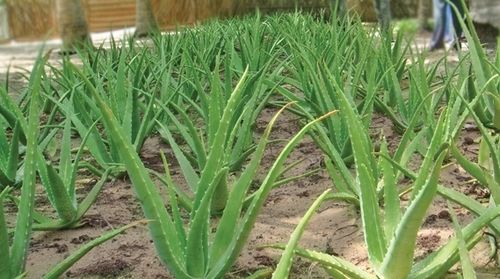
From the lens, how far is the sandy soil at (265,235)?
1312 mm

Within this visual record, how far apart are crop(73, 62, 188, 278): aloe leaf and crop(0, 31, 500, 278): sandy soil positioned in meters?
0.13

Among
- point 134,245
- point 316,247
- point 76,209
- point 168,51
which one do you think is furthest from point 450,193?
point 168,51

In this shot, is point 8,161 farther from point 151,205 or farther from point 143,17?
point 143,17

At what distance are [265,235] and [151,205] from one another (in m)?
0.46

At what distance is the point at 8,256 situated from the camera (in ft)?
3.44

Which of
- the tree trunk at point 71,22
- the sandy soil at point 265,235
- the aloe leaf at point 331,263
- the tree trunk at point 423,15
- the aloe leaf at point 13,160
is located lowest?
the tree trunk at point 423,15

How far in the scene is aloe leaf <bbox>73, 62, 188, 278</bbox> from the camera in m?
1.03

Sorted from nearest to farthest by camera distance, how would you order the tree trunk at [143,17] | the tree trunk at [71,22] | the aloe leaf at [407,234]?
the aloe leaf at [407,234] < the tree trunk at [71,22] < the tree trunk at [143,17]

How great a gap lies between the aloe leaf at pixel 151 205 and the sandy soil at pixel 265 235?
0.13 meters

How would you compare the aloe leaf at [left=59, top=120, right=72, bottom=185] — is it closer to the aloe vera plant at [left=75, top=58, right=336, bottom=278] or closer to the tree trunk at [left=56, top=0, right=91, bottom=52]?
the aloe vera plant at [left=75, top=58, right=336, bottom=278]

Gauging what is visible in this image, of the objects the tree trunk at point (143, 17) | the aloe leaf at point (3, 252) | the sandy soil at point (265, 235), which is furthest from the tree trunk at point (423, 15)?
the aloe leaf at point (3, 252)

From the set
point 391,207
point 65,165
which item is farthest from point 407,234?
point 65,165

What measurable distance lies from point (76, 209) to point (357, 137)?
2.14ft

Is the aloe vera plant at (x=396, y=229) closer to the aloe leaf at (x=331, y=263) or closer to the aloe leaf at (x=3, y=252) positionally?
the aloe leaf at (x=331, y=263)
